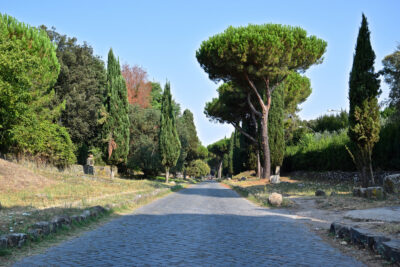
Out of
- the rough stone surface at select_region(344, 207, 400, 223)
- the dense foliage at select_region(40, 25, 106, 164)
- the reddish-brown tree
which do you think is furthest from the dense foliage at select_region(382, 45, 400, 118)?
the reddish-brown tree

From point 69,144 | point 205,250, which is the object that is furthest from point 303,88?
point 205,250

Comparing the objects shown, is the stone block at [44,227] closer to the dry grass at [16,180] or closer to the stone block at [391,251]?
the stone block at [391,251]

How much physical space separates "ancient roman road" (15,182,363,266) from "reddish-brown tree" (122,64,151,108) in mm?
40762

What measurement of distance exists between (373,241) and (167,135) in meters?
28.2

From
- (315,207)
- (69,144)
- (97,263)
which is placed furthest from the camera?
(69,144)

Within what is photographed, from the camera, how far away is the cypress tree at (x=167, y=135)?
1283 inches

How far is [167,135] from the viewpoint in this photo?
3278 centimetres

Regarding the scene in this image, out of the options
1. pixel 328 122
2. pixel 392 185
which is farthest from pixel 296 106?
pixel 392 185

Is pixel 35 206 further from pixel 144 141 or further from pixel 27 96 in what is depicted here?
pixel 144 141

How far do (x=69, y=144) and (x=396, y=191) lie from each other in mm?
22846

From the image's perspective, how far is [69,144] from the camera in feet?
87.6

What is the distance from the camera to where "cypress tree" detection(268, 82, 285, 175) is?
29578mm

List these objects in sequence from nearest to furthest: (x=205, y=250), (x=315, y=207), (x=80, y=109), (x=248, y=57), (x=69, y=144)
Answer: (x=205, y=250), (x=315, y=207), (x=248, y=57), (x=69, y=144), (x=80, y=109)

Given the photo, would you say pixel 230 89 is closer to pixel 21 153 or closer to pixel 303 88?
pixel 303 88
